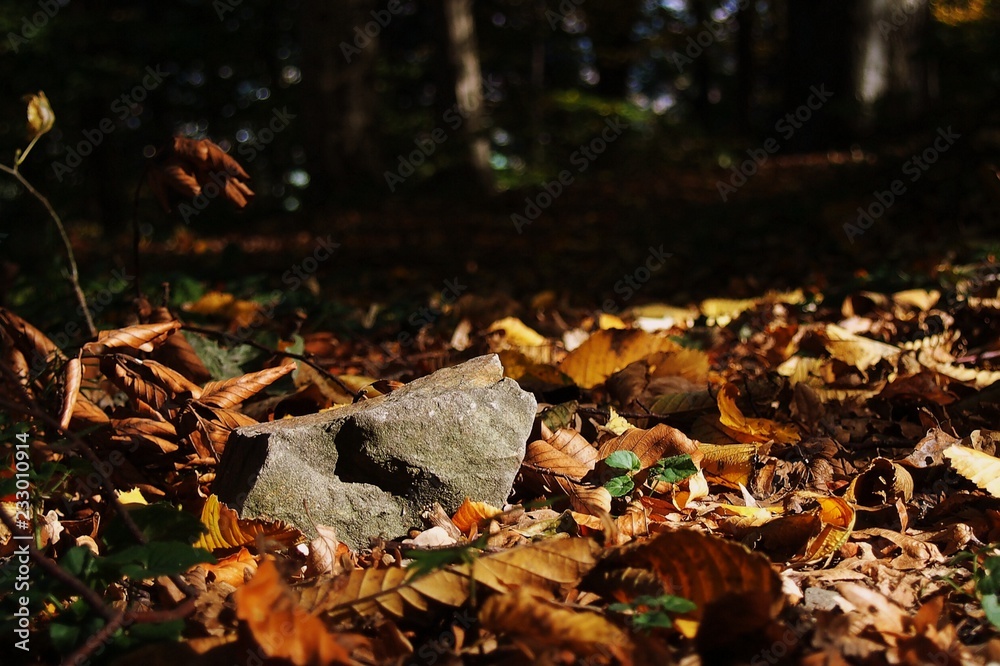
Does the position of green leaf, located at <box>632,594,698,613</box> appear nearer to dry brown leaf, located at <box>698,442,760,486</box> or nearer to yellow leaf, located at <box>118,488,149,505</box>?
dry brown leaf, located at <box>698,442,760,486</box>

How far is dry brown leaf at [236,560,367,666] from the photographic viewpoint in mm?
1178

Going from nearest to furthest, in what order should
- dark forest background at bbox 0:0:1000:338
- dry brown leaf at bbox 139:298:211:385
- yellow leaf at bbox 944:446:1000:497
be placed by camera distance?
yellow leaf at bbox 944:446:1000:497, dry brown leaf at bbox 139:298:211:385, dark forest background at bbox 0:0:1000:338

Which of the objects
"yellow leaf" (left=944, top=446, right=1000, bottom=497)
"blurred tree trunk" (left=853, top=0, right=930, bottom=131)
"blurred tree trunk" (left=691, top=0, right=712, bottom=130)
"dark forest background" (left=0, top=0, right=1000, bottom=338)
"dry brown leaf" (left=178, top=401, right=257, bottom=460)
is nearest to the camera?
"yellow leaf" (left=944, top=446, right=1000, bottom=497)

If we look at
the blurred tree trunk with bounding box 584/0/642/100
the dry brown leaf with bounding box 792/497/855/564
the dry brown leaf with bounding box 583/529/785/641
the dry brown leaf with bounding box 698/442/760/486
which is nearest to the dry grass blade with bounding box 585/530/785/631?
the dry brown leaf with bounding box 583/529/785/641

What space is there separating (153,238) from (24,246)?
7.73 ft

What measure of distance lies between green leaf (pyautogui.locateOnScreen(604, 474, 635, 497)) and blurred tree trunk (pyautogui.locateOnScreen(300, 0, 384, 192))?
9.51 meters

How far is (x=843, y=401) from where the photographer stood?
2477 millimetres

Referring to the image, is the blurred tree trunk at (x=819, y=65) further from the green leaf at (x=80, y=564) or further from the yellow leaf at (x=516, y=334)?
the green leaf at (x=80, y=564)

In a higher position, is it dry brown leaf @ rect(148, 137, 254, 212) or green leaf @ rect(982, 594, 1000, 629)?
dry brown leaf @ rect(148, 137, 254, 212)

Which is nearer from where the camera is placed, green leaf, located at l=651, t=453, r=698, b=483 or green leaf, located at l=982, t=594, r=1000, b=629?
green leaf, located at l=982, t=594, r=1000, b=629

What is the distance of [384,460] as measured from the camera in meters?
1.83

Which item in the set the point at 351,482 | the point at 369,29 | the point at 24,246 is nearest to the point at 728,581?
the point at 351,482

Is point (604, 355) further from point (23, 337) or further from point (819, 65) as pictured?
point (819, 65)

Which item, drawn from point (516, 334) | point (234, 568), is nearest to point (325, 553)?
point (234, 568)
